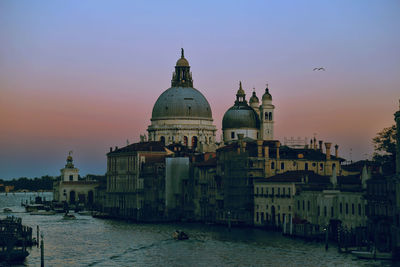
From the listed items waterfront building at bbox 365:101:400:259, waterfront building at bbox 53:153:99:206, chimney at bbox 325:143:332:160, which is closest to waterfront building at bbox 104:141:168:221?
chimney at bbox 325:143:332:160

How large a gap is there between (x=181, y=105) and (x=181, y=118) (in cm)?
192

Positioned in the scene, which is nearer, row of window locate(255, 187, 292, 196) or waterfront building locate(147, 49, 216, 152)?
row of window locate(255, 187, 292, 196)

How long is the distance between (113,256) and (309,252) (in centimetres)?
1265

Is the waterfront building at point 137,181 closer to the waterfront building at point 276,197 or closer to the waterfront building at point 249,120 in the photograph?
the waterfront building at point 249,120

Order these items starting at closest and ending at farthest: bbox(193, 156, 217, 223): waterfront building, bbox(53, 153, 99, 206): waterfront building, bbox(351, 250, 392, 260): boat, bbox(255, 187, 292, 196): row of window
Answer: bbox(351, 250, 392, 260): boat
bbox(255, 187, 292, 196): row of window
bbox(193, 156, 217, 223): waterfront building
bbox(53, 153, 99, 206): waterfront building

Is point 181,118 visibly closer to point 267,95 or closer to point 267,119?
point 267,119

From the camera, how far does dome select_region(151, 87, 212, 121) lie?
151250 millimetres

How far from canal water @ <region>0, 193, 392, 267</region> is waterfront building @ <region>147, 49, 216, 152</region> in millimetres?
60318

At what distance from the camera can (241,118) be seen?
5492 inches

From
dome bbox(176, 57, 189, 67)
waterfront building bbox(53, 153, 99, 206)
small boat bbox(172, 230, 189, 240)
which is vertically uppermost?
dome bbox(176, 57, 189, 67)

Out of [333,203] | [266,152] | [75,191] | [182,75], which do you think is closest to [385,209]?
[333,203]

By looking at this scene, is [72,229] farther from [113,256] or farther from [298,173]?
[113,256]

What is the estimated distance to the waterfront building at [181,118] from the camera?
151 m

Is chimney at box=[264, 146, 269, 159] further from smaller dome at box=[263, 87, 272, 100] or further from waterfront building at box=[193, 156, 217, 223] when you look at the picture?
smaller dome at box=[263, 87, 272, 100]
